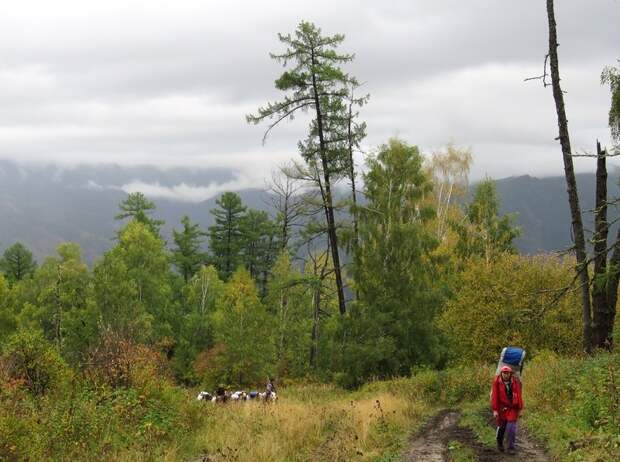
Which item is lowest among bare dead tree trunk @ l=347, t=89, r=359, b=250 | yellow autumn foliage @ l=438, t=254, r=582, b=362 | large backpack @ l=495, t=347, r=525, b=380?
yellow autumn foliage @ l=438, t=254, r=582, b=362

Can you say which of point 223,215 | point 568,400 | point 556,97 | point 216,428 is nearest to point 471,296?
point 556,97

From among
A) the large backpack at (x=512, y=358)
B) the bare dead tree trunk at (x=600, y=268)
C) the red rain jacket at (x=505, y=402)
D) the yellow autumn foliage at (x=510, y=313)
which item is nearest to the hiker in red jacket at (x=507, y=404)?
the red rain jacket at (x=505, y=402)

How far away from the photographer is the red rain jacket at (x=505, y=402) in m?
9.57

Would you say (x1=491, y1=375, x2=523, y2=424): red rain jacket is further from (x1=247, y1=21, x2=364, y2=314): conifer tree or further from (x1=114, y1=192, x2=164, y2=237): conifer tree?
(x1=114, y1=192, x2=164, y2=237): conifer tree

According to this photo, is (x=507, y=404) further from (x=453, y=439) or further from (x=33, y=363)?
(x=33, y=363)

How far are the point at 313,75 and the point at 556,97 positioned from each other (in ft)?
31.8

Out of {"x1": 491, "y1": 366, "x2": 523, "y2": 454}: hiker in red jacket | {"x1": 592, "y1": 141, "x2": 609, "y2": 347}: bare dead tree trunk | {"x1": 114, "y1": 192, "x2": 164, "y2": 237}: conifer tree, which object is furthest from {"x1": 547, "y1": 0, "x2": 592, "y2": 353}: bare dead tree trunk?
{"x1": 114, "y1": 192, "x2": 164, "y2": 237}: conifer tree

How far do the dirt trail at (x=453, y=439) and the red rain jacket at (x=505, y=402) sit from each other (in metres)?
0.59

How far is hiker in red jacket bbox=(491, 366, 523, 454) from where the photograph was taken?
9.58 metres

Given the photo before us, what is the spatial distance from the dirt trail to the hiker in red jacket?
0.28 m

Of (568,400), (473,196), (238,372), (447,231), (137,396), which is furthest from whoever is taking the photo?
(473,196)

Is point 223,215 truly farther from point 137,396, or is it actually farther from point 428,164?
point 137,396

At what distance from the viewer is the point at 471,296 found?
23.8 m

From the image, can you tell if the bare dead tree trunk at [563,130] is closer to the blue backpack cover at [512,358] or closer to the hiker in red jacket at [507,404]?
the blue backpack cover at [512,358]
